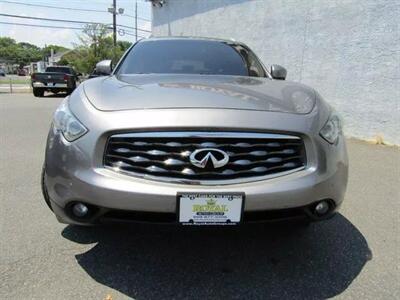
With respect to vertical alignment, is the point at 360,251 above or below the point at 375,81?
below

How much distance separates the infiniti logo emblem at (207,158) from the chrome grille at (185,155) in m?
0.02

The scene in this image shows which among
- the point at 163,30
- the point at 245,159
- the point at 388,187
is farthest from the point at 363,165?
the point at 163,30

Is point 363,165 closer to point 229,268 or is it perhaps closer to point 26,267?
point 229,268

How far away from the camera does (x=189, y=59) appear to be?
12.9ft

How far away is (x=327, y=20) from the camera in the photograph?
842 centimetres

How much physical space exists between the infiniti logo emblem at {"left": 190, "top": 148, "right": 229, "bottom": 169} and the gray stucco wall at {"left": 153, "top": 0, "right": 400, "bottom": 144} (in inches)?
231

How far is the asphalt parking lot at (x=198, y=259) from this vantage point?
98.5 inches

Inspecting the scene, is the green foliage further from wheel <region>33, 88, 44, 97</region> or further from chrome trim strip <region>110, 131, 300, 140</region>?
chrome trim strip <region>110, 131, 300, 140</region>

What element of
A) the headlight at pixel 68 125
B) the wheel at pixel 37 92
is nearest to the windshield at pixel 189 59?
the headlight at pixel 68 125

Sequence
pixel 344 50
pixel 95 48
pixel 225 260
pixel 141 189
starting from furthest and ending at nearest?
1. pixel 95 48
2. pixel 344 50
3. pixel 225 260
4. pixel 141 189

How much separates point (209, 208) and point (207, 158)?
0.87ft

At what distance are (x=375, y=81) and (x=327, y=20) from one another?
5.45 ft

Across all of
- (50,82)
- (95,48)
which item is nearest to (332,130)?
(50,82)

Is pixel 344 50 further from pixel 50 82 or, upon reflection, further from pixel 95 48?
pixel 95 48
